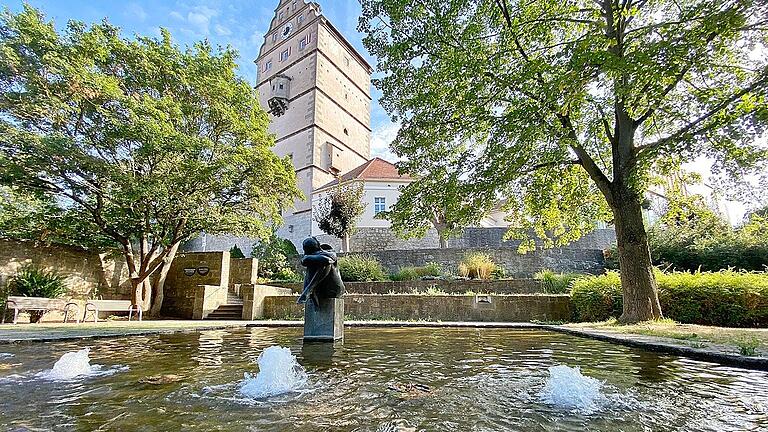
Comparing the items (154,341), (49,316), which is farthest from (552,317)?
(49,316)

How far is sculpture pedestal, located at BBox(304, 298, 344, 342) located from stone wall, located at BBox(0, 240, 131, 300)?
11.8 m

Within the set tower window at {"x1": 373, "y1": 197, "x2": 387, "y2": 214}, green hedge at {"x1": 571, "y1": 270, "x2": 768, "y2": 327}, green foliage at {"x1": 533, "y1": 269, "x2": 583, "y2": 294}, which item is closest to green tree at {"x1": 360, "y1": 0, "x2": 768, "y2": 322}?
green hedge at {"x1": 571, "y1": 270, "x2": 768, "y2": 327}

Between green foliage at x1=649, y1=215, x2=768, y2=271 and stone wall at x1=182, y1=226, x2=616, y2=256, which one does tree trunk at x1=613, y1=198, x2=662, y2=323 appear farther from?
stone wall at x1=182, y1=226, x2=616, y2=256

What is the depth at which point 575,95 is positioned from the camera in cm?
732

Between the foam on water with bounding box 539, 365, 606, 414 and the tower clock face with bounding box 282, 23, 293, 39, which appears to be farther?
the tower clock face with bounding box 282, 23, 293, 39

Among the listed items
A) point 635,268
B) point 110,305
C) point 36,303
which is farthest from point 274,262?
point 635,268

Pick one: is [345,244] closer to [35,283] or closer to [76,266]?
[76,266]

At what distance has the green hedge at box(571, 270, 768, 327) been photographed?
852 cm

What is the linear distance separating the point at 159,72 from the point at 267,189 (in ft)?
17.3

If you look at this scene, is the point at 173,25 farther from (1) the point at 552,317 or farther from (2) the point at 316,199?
(2) the point at 316,199

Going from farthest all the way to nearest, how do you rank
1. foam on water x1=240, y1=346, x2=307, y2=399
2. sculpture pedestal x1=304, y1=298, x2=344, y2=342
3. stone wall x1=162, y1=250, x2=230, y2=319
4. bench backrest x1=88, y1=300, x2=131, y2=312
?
stone wall x1=162, y1=250, x2=230, y2=319, bench backrest x1=88, y1=300, x2=131, y2=312, sculpture pedestal x1=304, y1=298, x2=344, y2=342, foam on water x1=240, y1=346, x2=307, y2=399

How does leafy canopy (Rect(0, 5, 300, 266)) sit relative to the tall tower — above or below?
below

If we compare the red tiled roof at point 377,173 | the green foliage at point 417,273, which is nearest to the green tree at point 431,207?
the green foliage at point 417,273

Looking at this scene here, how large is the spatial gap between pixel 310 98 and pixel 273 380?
34.0m
